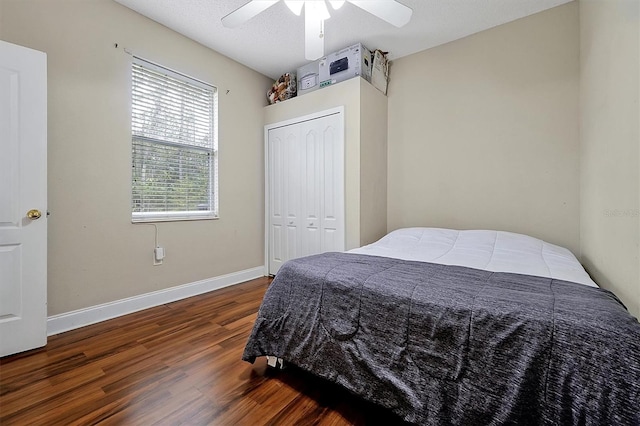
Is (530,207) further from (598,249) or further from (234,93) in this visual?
(234,93)

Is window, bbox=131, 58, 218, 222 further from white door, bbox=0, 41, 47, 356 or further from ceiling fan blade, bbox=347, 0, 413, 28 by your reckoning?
ceiling fan blade, bbox=347, 0, 413, 28

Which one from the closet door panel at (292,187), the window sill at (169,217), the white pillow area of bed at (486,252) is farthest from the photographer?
the closet door panel at (292,187)

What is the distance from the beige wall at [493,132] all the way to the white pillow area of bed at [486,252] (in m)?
0.44

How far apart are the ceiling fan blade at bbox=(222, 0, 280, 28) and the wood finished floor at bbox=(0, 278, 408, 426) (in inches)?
90.0

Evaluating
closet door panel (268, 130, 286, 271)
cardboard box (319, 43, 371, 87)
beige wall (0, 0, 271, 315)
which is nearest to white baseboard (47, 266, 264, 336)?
beige wall (0, 0, 271, 315)

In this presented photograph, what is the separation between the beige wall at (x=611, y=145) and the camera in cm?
123

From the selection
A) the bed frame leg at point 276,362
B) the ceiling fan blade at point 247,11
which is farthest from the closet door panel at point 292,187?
the bed frame leg at point 276,362

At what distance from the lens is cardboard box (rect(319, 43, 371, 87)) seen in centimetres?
291

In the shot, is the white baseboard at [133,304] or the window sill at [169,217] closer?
the white baseboard at [133,304]

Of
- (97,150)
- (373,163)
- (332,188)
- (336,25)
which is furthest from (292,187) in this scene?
(97,150)

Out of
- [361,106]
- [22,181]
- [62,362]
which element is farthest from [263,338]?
[361,106]

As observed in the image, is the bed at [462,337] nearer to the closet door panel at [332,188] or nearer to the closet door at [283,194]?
the closet door panel at [332,188]

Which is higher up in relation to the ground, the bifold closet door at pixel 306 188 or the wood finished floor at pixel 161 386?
the bifold closet door at pixel 306 188

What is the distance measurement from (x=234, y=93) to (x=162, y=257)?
208cm
